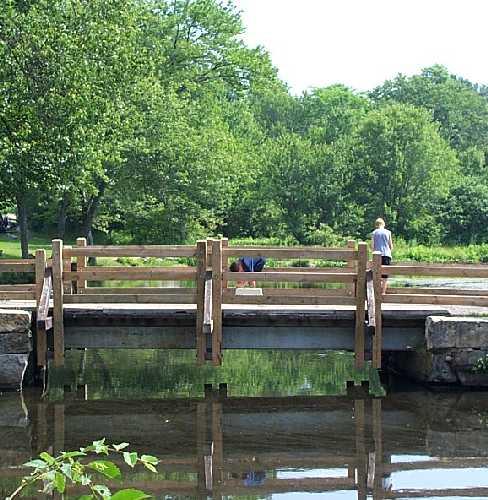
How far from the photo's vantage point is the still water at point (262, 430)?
966 centimetres

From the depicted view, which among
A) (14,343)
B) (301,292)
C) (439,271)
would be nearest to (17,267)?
(14,343)

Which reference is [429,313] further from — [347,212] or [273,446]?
[347,212]

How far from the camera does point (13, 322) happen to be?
45.1 ft

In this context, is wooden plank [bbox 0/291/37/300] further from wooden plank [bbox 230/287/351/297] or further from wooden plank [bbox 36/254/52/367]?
wooden plank [bbox 230/287/351/297]

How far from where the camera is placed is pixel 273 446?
11.1m

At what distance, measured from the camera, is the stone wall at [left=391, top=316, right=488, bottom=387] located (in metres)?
13.8

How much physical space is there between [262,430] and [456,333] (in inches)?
136

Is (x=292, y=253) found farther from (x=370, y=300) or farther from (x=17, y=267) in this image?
(x=17, y=267)

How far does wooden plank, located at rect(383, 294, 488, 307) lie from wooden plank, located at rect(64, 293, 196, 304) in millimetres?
2876

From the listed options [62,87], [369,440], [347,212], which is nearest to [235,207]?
[347,212]

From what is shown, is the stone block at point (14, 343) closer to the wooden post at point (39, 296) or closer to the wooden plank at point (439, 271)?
the wooden post at point (39, 296)

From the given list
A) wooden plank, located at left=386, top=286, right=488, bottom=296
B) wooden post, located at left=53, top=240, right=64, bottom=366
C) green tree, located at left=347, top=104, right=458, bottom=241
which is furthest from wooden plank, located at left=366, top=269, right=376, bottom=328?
green tree, located at left=347, top=104, right=458, bottom=241

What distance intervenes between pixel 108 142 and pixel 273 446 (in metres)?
21.2

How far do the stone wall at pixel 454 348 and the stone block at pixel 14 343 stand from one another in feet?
18.2
